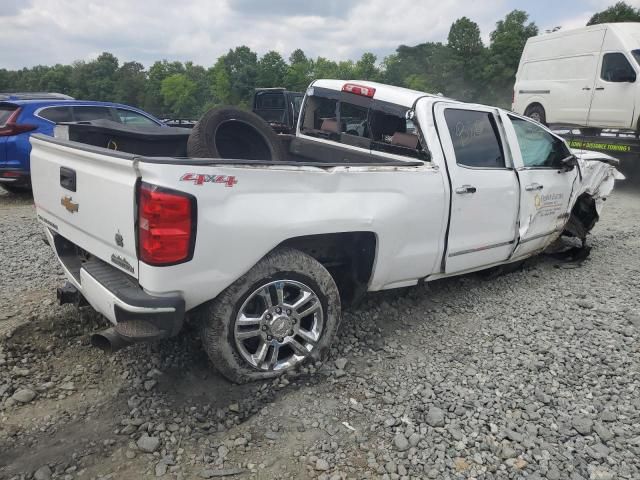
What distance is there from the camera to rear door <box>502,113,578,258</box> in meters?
4.31

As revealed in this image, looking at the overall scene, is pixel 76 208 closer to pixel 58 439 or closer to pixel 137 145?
pixel 137 145

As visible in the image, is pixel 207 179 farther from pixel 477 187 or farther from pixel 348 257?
pixel 477 187

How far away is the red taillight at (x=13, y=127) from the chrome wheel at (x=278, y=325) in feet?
22.4

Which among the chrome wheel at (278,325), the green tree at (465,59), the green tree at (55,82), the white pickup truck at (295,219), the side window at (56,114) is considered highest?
the green tree at (465,59)

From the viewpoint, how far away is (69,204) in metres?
2.96

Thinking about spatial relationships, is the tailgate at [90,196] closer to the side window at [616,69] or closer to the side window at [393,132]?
the side window at [393,132]

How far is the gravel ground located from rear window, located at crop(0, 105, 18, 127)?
4.88 m

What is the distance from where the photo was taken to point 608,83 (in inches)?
402

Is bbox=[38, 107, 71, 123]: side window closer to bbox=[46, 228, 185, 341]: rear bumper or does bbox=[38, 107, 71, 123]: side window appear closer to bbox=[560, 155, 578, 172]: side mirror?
bbox=[46, 228, 185, 341]: rear bumper

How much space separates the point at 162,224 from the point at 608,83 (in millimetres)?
10743

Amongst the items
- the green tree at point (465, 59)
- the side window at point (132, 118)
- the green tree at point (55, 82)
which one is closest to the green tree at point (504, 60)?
the green tree at point (465, 59)

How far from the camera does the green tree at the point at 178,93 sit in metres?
85.7

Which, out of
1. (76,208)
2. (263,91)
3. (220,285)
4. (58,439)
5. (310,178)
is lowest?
(58,439)

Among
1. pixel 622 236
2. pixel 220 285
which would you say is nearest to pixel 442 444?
pixel 220 285
